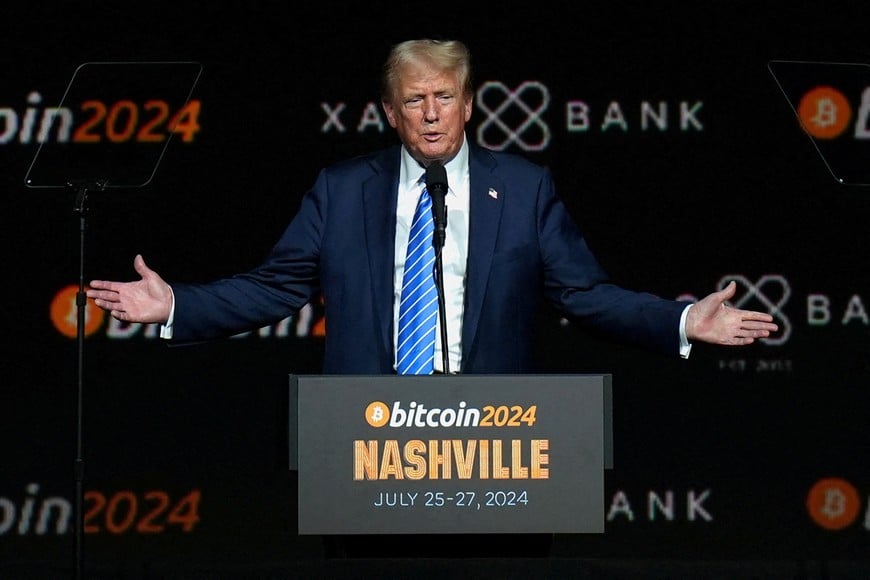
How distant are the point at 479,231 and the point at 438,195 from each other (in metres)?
0.27

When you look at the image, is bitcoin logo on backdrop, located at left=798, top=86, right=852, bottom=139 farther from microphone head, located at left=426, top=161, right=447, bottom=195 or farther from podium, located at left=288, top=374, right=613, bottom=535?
podium, located at left=288, top=374, right=613, bottom=535

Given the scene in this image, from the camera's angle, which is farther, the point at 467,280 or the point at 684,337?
the point at 467,280

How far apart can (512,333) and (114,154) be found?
1.93 meters

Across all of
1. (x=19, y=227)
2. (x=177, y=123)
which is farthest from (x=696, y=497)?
(x=19, y=227)

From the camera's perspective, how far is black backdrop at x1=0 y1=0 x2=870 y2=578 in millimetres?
4762

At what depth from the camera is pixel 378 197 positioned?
9.80ft

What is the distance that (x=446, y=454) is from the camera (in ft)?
7.89

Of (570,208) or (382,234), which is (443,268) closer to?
(382,234)

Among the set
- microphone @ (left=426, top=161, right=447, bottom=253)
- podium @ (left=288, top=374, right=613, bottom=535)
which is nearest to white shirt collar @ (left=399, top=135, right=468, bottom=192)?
microphone @ (left=426, top=161, right=447, bottom=253)

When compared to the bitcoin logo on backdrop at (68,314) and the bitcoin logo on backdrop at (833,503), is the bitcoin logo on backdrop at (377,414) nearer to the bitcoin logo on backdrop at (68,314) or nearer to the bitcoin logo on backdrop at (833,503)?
the bitcoin logo on backdrop at (68,314)

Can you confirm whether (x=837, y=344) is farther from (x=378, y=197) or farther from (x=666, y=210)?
(x=378, y=197)

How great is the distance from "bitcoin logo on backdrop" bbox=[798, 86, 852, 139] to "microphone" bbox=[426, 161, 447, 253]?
2270mm

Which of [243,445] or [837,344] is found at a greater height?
[837,344]

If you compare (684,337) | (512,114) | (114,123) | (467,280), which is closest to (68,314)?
(114,123)
